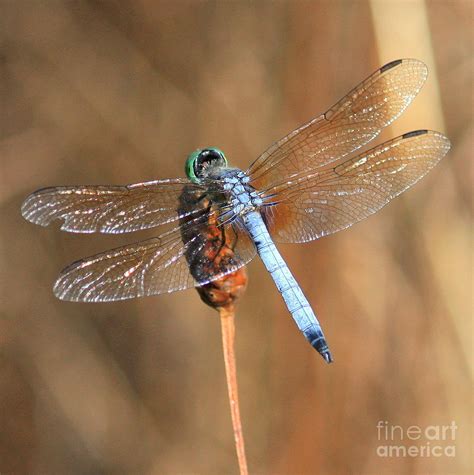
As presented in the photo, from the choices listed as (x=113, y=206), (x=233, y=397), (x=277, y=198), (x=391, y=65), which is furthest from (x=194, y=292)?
(x=233, y=397)

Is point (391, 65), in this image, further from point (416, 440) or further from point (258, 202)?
point (416, 440)

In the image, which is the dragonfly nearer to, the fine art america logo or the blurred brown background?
the blurred brown background

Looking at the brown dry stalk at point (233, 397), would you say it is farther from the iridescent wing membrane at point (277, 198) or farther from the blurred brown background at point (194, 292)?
the blurred brown background at point (194, 292)

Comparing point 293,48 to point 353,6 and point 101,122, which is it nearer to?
point 353,6

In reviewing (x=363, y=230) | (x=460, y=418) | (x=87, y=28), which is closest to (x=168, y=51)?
(x=87, y=28)

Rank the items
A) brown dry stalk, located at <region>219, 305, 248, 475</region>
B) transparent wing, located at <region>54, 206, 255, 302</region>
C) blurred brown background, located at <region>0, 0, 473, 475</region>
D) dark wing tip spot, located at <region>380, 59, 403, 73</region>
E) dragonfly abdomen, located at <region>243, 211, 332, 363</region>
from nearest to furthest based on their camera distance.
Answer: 1. brown dry stalk, located at <region>219, 305, 248, 475</region>
2. transparent wing, located at <region>54, 206, 255, 302</region>
3. dragonfly abdomen, located at <region>243, 211, 332, 363</region>
4. dark wing tip spot, located at <region>380, 59, 403, 73</region>
5. blurred brown background, located at <region>0, 0, 473, 475</region>

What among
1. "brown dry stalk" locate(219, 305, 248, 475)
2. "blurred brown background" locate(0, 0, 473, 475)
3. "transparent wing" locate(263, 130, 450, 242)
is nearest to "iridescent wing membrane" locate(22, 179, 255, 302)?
"transparent wing" locate(263, 130, 450, 242)

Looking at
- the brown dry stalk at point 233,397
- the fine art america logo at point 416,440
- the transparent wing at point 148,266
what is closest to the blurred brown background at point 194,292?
the fine art america logo at point 416,440
